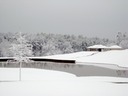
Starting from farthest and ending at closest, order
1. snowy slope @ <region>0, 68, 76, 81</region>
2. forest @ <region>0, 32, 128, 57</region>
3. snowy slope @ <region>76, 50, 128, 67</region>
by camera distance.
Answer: forest @ <region>0, 32, 128, 57</region> < snowy slope @ <region>76, 50, 128, 67</region> < snowy slope @ <region>0, 68, 76, 81</region>

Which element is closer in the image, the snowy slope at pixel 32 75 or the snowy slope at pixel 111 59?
the snowy slope at pixel 32 75

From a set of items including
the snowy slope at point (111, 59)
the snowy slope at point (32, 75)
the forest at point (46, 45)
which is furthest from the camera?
the forest at point (46, 45)

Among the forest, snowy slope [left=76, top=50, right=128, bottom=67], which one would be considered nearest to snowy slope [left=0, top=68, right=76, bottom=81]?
snowy slope [left=76, top=50, right=128, bottom=67]

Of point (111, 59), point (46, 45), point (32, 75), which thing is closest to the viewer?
point (32, 75)

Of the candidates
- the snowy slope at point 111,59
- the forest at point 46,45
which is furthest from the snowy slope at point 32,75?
the forest at point 46,45

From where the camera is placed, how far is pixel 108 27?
428 feet

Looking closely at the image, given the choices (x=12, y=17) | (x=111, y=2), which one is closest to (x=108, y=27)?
(x=111, y=2)

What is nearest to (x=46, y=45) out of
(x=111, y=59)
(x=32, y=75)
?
(x=111, y=59)

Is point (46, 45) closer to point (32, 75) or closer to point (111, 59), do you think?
point (111, 59)

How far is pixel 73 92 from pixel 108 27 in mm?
119708

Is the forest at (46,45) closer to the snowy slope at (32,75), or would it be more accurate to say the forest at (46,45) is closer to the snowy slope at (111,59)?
the snowy slope at (111,59)

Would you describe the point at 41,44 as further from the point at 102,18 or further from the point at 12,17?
the point at 102,18

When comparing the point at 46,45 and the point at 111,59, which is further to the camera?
the point at 46,45

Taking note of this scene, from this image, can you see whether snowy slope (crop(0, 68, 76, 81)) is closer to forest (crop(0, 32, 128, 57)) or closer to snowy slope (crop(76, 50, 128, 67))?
snowy slope (crop(76, 50, 128, 67))
